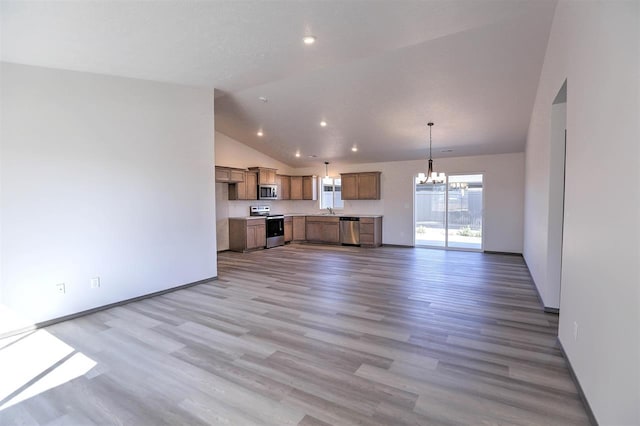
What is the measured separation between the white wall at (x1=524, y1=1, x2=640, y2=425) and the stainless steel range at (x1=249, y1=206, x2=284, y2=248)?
708cm

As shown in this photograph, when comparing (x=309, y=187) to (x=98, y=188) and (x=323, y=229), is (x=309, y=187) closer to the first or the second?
(x=323, y=229)

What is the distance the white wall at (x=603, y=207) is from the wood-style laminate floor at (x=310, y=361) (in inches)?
17.9

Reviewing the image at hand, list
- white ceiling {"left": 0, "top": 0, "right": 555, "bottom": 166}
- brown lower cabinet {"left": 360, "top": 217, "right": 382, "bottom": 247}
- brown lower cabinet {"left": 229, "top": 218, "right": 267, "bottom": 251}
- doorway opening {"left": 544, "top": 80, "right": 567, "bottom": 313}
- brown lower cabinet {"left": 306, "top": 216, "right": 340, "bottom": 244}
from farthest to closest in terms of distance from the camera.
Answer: brown lower cabinet {"left": 306, "top": 216, "right": 340, "bottom": 244}
brown lower cabinet {"left": 360, "top": 217, "right": 382, "bottom": 247}
brown lower cabinet {"left": 229, "top": 218, "right": 267, "bottom": 251}
doorway opening {"left": 544, "top": 80, "right": 567, "bottom": 313}
white ceiling {"left": 0, "top": 0, "right": 555, "bottom": 166}

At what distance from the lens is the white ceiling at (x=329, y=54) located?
9.50 ft

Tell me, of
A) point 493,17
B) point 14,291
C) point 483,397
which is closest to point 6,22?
point 14,291

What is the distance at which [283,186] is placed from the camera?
1002cm

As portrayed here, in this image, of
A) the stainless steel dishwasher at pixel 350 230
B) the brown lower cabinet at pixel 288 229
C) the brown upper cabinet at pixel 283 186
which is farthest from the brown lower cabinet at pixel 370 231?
the brown upper cabinet at pixel 283 186

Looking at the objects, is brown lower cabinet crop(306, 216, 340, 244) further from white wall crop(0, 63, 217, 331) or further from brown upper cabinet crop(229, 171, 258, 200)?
white wall crop(0, 63, 217, 331)

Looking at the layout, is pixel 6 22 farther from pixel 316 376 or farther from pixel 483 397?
pixel 483 397

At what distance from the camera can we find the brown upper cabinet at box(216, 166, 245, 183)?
7692 millimetres

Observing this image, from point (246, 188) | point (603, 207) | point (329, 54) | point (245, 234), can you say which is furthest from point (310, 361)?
point (246, 188)

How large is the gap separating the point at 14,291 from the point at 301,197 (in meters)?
7.47

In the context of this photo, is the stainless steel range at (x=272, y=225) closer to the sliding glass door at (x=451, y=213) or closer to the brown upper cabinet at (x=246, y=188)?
the brown upper cabinet at (x=246, y=188)

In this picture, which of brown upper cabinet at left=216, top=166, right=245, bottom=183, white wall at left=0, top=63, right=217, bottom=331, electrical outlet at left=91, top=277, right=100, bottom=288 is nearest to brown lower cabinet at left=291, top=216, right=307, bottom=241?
brown upper cabinet at left=216, top=166, right=245, bottom=183
